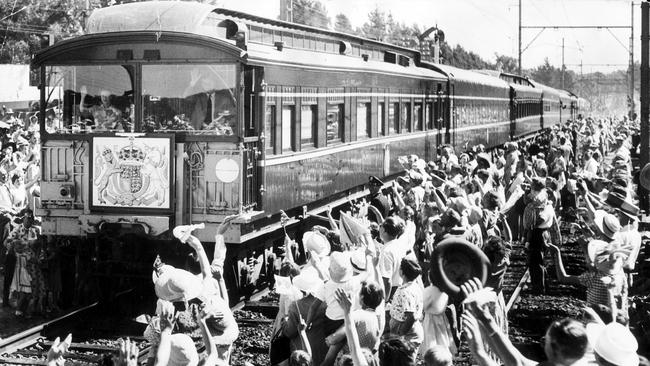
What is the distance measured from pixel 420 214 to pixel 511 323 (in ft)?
6.12

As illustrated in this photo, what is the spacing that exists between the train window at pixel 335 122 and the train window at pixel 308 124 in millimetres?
636

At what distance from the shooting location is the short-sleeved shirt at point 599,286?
28.6 feet

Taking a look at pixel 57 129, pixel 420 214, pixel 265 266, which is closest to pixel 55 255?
pixel 57 129

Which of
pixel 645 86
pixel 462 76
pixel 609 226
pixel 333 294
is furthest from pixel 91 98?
pixel 462 76

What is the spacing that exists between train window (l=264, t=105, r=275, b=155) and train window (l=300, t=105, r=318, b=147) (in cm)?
114

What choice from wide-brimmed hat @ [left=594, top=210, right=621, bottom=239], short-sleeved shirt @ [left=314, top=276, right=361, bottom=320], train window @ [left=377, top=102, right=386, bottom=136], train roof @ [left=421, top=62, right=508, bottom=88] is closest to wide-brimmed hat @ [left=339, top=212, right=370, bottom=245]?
short-sleeved shirt @ [left=314, top=276, right=361, bottom=320]

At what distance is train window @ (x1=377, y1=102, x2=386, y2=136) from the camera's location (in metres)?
17.9

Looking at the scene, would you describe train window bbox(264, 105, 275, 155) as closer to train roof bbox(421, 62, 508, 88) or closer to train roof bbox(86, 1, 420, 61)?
train roof bbox(86, 1, 420, 61)

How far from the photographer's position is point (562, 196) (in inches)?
834

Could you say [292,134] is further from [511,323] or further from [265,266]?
[511,323]

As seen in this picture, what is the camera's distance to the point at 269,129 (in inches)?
485

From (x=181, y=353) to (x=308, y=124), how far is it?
8.03 meters

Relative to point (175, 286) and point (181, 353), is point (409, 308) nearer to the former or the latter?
point (175, 286)

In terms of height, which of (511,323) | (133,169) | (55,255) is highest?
(133,169)
